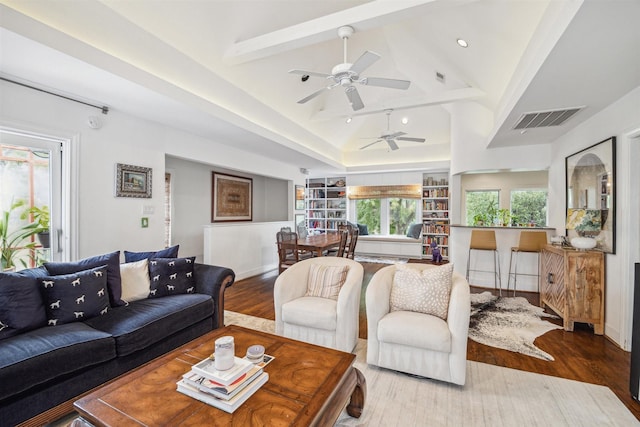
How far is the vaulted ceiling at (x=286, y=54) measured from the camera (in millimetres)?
2023

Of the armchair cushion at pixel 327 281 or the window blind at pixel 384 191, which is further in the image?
the window blind at pixel 384 191

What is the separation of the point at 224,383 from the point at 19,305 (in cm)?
165

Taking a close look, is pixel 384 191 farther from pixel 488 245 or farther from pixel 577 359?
pixel 577 359

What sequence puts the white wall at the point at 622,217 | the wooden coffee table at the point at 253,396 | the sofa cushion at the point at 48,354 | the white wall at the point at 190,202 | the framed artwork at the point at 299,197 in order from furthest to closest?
1. the framed artwork at the point at 299,197
2. the white wall at the point at 190,202
3. the white wall at the point at 622,217
4. the sofa cushion at the point at 48,354
5. the wooden coffee table at the point at 253,396

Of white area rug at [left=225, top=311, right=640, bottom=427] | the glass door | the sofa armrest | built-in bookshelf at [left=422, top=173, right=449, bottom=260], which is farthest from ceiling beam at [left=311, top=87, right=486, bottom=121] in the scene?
the glass door

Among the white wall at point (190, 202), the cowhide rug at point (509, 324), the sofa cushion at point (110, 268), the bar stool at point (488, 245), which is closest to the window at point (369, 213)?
the bar stool at point (488, 245)

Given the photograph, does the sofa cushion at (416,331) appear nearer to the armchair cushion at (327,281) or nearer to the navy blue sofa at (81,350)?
the armchair cushion at (327,281)

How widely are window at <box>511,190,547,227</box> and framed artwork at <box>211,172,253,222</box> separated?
232 inches

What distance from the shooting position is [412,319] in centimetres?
219

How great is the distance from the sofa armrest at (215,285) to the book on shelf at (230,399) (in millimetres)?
1483

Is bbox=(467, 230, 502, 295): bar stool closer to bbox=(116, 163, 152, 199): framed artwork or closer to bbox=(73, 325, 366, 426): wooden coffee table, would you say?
bbox=(73, 325, 366, 426): wooden coffee table

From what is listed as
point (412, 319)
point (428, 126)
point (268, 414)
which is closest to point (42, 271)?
point (268, 414)

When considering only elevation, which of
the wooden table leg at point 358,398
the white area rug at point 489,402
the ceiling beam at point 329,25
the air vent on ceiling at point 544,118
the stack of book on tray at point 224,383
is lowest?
the white area rug at point 489,402

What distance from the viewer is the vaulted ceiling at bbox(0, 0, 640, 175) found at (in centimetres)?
202
